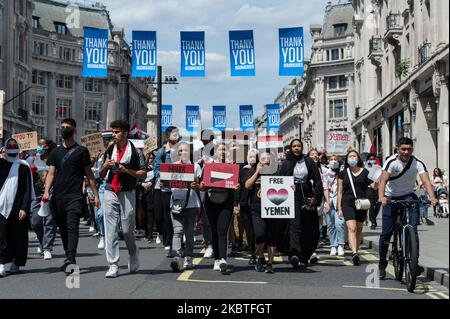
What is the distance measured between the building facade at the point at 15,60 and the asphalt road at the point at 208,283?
4459 centimetres

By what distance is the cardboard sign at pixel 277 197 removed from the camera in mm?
10422

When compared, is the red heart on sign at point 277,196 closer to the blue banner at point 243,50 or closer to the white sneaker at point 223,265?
the white sneaker at point 223,265

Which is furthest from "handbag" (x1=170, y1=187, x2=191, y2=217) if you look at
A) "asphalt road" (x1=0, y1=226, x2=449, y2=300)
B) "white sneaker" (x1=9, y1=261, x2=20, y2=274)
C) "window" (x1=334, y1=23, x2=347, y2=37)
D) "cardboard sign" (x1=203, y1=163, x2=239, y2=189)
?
"window" (x1=334, y1=23, x2=347, y2=37)

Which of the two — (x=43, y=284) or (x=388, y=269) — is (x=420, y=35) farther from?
(x=43, y=284)

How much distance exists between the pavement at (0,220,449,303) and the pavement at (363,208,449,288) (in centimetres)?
16

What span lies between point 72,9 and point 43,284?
293ft

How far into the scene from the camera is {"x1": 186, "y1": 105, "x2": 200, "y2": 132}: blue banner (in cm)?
3912

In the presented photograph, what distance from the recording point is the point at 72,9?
9400cm

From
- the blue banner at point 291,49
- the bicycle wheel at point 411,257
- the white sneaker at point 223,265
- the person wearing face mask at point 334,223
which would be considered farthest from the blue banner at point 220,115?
the bicycle wheel at point 411,257

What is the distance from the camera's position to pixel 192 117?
39.6 metres

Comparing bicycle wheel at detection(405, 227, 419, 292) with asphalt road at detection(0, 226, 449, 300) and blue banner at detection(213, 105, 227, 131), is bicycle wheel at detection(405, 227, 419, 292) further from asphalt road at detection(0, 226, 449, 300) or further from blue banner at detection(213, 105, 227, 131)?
blue banner at detection(213, 105, 227, 131)

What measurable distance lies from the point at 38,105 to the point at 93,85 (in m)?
10.4
